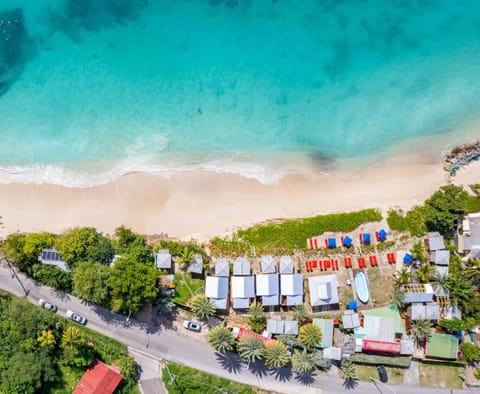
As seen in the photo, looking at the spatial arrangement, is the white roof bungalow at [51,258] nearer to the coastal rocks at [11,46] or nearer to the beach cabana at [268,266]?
the coastal rocks at [11,46]

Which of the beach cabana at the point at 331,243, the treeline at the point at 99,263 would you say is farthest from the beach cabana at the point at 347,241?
the treeline at the point at 99,263

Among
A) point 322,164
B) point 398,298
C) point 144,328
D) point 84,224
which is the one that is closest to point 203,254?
point 144,328

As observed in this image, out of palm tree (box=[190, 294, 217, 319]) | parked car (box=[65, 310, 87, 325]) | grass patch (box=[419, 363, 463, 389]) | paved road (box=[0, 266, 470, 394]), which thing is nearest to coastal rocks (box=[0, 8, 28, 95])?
paved road (box=[0, 266, 470, 394])

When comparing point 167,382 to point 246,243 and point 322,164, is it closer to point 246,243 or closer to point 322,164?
point 246,243

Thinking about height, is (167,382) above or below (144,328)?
below

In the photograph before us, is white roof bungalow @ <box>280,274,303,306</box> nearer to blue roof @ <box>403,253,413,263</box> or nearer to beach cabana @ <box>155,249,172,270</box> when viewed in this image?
blue roof @ <box>403,253,413,263</box>
